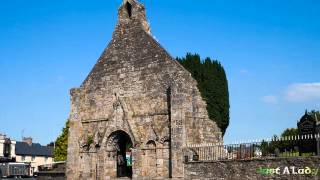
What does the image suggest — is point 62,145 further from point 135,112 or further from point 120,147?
point 135,112

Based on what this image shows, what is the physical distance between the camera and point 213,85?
2942 cm

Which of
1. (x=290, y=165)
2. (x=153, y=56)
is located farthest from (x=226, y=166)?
(x=153, y=56)

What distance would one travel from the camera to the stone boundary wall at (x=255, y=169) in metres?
19.2

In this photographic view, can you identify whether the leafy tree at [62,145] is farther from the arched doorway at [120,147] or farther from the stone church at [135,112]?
the arched doorway at [120,147]

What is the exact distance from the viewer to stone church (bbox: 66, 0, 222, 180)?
81.0ft

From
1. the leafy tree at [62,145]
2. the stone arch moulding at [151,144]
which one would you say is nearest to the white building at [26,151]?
the leafy tree at [62,145]

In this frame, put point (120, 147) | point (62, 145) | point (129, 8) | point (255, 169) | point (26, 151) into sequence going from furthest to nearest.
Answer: point (26, 151)
point (62, 145)
point (129, 8)
point (120, 147)
point (255, 169)

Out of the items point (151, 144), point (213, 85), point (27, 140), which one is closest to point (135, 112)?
point (151, 144)

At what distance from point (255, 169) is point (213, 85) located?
9.76m

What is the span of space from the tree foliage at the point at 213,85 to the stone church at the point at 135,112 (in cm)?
213

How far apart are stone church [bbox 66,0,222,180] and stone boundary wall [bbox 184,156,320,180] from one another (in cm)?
122

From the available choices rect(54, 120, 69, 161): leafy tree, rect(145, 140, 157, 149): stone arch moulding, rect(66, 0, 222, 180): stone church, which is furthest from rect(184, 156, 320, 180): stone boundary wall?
rect(54, 120, 69, 161): leafy tree

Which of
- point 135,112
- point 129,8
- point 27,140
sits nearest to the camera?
point 135,112

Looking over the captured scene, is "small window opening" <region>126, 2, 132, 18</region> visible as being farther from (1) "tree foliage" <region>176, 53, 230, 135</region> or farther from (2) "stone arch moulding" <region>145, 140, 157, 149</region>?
(2) "stone arch moulding" <region>145, 140, 157, 149</region>
